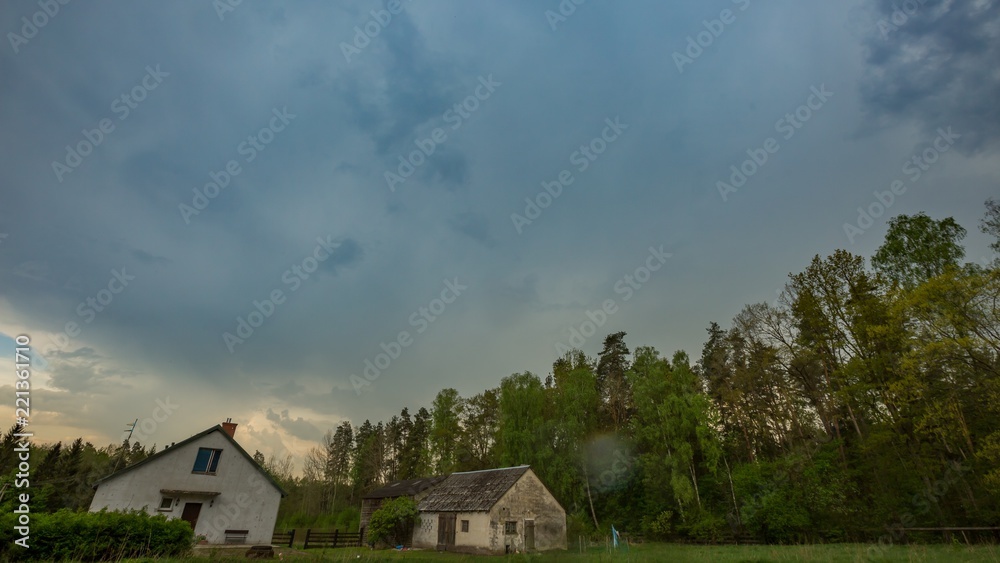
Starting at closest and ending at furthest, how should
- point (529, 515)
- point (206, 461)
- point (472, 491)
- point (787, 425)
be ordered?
point (206, 461)
point (529, 515)
point (472, 491)
point (787, 425)

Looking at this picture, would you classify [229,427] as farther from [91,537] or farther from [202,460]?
[91,537]

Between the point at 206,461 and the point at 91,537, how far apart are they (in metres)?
14.6

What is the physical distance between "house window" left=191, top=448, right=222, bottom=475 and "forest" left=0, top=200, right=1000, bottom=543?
8.77 meters

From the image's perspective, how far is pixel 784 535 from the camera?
95.6 ft

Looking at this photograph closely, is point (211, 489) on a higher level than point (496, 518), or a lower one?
higher

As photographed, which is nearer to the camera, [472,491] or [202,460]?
[202,460]

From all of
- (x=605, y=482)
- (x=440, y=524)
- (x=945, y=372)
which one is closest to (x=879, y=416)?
(x=945, y=372)

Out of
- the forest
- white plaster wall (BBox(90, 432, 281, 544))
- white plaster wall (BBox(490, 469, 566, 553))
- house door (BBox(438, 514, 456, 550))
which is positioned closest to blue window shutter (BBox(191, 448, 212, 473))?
white plaster wall (BBox(90, 432, 281, 544))

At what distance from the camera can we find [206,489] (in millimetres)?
27203

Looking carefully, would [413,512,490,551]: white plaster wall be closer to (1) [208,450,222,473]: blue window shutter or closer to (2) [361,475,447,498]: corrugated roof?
(2) [361,475,447,498]: corrugated roof

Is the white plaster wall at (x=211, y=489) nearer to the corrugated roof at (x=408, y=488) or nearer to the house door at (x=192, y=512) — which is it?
the house door at (x=192, y=512)

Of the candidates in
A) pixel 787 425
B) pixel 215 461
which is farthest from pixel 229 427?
pixel 787 425

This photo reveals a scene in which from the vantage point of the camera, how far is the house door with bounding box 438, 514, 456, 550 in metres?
29.8

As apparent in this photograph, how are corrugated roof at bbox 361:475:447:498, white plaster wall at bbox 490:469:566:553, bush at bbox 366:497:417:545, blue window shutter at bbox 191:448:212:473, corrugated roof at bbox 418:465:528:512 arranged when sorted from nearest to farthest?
1. blue window shutter at bbox 191:448:212:473
2. white plaster wall at bbox 490:469:566:553
3. corrugated roof at bbox 418:465:528:512
4. bush at bbox 366:497:417:545
5. corrugated roof at bbox 361:475:447:498
